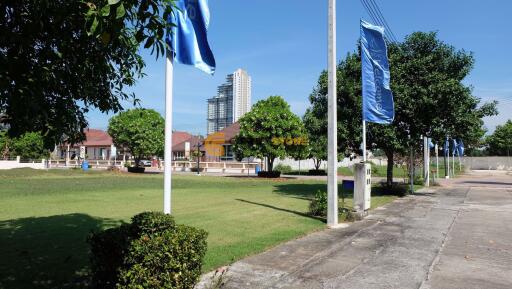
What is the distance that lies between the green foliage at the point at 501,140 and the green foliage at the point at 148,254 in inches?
3545

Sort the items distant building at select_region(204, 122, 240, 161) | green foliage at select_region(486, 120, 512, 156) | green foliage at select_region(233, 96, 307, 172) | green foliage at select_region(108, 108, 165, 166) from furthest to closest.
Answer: green foliage at select_region(486, 120, 512, 156), distant building at select_region(204, 122, 240, 161), green foliage at select_region(108, 108, 165, 166), green foliage at select_region(233, 96, 307, 172)

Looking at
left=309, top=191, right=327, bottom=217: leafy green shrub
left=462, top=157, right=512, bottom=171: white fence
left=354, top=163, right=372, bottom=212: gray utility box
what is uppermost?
left=462, top=157, right=512, bottom=171: white fence

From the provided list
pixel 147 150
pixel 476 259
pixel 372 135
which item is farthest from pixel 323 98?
pixel 147 150

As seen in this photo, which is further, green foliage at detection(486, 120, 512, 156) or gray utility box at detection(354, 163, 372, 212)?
green foliage at detection(486, 120, 512, 156)

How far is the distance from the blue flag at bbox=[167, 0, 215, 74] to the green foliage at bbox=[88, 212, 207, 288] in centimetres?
231

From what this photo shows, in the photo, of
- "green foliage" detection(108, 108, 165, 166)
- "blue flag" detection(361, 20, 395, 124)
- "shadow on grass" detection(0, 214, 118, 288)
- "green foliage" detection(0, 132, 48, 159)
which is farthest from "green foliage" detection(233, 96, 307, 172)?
"green foliage" detection(0, 132, 48, 159)

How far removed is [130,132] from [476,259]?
140 feet

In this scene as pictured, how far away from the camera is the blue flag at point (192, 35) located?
600 centimetres

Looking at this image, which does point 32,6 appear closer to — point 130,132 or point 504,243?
point 504,243

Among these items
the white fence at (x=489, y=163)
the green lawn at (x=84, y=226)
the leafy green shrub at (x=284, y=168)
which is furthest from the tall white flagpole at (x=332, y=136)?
the white fence at (x=489, y=163)

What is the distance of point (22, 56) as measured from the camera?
166 inches

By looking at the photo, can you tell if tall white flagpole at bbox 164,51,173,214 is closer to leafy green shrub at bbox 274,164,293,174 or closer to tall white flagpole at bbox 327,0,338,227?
tall white flagpole at bbox 327,0,338,227

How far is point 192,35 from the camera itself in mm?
6066

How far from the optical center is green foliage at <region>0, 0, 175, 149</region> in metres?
3.43
